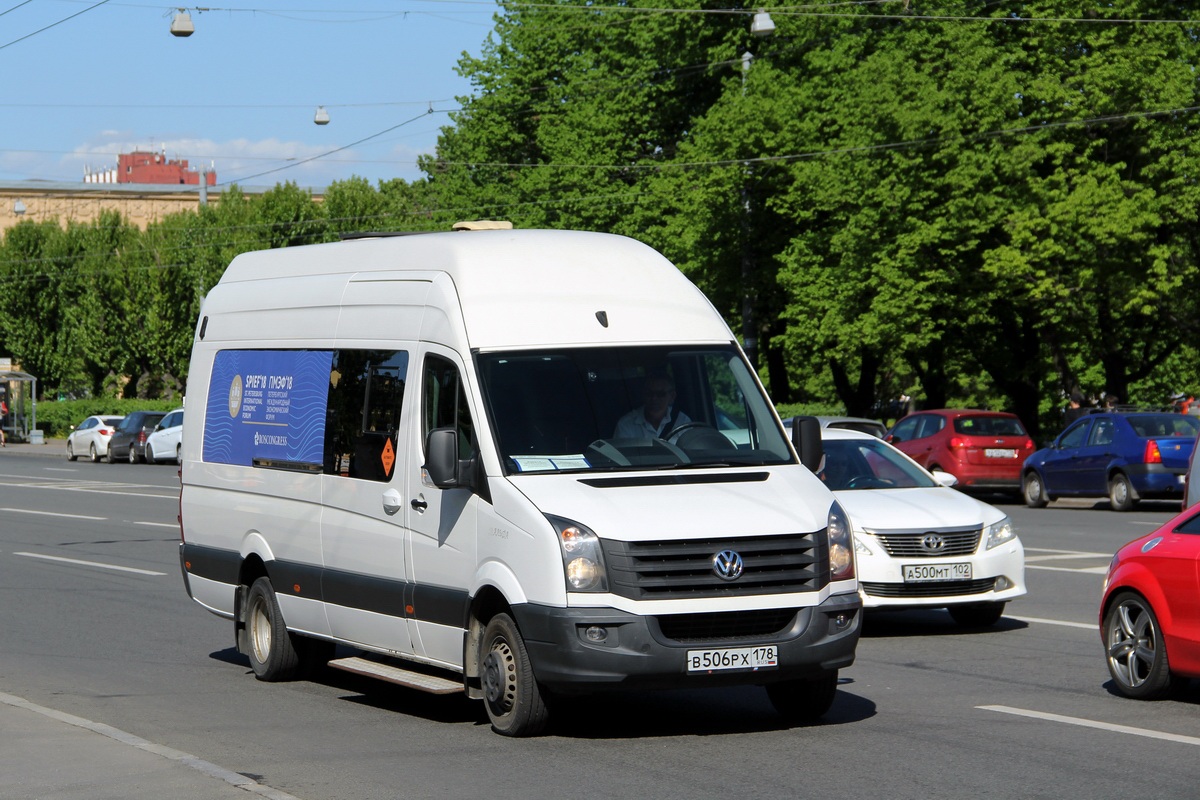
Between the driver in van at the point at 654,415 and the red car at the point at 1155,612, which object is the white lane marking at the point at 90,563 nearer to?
the driver in van at the point at 654,415

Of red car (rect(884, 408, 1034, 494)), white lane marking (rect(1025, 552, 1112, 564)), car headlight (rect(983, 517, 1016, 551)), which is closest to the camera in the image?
car headlight (rect(983, 517, 1016, 551))

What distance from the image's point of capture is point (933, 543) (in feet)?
41.3

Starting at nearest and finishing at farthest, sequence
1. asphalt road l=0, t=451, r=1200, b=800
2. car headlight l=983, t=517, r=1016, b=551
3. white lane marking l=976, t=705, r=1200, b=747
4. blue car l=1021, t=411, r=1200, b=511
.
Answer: asphalt road l=0, t=451, r=1200, b=800
white lane marking l=976, t=705, r=1200, b=747
car headlight l=983, t=517, r=1016, b=551
blue car l=1021, t=411, r=1200, b=511

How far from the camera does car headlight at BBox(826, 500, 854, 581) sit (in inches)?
338

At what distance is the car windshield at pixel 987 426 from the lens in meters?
31.1

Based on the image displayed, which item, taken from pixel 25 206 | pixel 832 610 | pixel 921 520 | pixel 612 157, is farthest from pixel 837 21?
pixel 25 206

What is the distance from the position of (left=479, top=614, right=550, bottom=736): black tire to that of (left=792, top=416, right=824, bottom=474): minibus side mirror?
6.40 feet

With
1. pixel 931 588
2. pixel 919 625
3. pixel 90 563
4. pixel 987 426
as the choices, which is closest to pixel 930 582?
pixel 931 588

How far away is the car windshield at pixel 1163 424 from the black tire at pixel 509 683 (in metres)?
20.9

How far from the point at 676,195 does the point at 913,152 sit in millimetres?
9771

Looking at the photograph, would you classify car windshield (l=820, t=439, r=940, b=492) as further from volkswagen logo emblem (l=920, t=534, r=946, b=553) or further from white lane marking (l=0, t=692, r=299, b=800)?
white lane marking (l=0, t=692, r=299, b=800)

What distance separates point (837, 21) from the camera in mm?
44188

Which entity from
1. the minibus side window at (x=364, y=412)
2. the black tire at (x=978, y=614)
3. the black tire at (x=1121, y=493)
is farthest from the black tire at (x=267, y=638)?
the black tire at (x=1121, y=493)

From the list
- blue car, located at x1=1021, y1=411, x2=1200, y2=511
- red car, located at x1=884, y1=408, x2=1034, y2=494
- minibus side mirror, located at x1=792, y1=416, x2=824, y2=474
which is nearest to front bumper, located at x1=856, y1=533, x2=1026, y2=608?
minibus side mirror, located at x1=792, y1=416, x2=824, y2=474
